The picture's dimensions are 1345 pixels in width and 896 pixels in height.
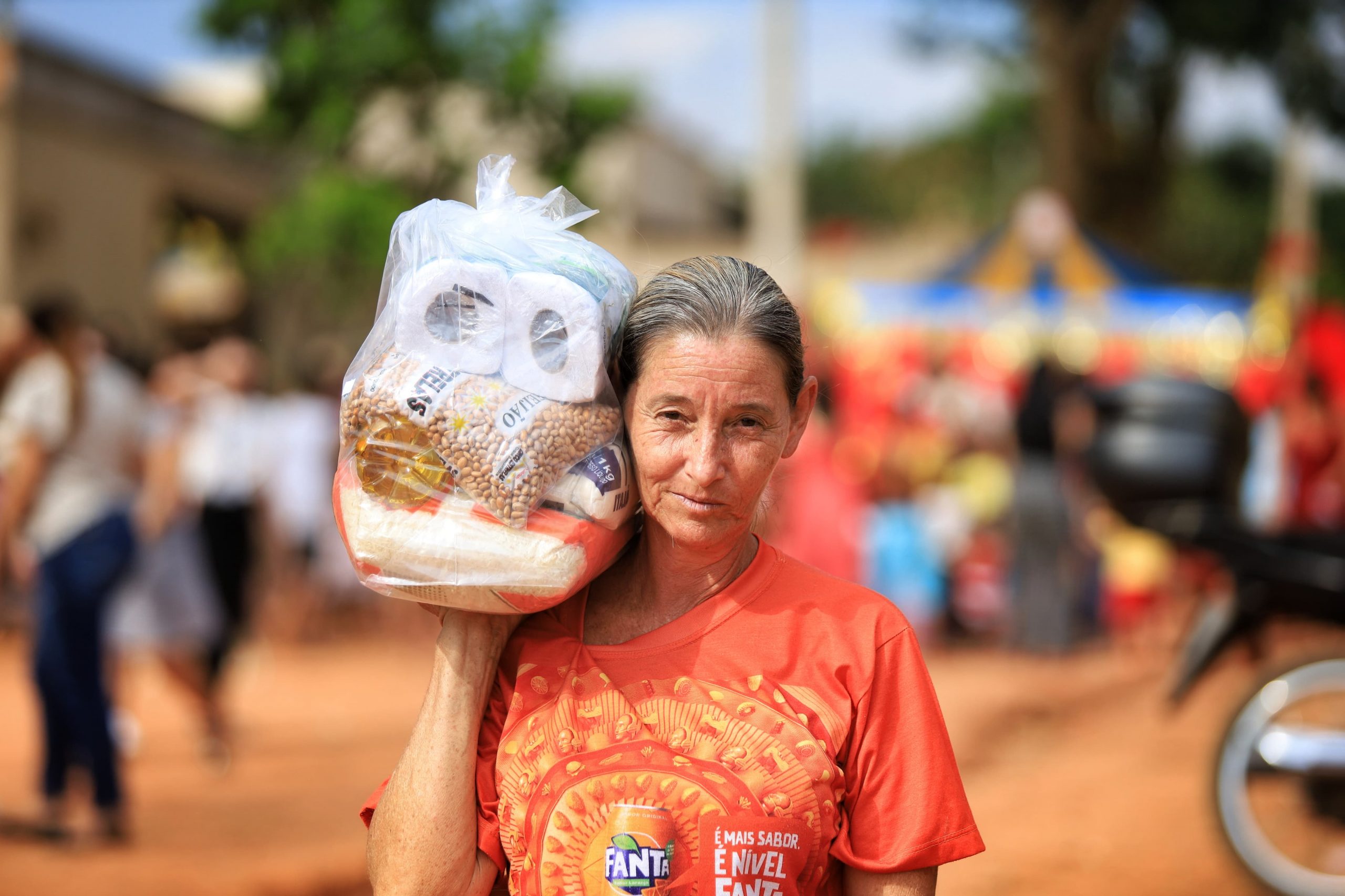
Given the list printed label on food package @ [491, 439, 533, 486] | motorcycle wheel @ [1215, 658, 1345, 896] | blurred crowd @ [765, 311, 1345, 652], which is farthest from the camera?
blurred crowd @ [765, 311, 1345, 652]

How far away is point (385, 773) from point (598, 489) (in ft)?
18.5

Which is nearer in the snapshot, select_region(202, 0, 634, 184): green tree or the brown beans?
the brown beans

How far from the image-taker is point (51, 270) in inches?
559

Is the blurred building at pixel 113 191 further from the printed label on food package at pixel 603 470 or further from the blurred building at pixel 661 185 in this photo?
the blurred building at pixel 661 185

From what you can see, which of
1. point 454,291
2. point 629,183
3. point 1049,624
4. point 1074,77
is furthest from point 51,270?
point 629,183

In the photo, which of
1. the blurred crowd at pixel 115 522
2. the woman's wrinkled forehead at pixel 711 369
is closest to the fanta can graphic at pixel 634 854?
the woman's wrinkled forehead at pixel 711 369

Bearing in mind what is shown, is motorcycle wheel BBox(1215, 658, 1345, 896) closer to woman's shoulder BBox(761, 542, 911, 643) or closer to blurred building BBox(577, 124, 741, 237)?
woman's shoulder BBox(761, 542, 911, 643)

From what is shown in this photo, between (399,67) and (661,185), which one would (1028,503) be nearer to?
(399,67)

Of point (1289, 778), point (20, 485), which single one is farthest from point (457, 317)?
point (20, 485)

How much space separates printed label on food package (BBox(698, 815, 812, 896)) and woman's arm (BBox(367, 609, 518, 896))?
0.32 m

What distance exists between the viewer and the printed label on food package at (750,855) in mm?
1697

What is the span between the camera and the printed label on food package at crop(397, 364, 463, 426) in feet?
5.58

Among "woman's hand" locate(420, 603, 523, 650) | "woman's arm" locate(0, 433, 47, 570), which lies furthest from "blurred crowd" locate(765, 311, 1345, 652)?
"woman's hand" locate(420, 603, 523, 650)

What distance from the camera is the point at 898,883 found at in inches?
67.7
